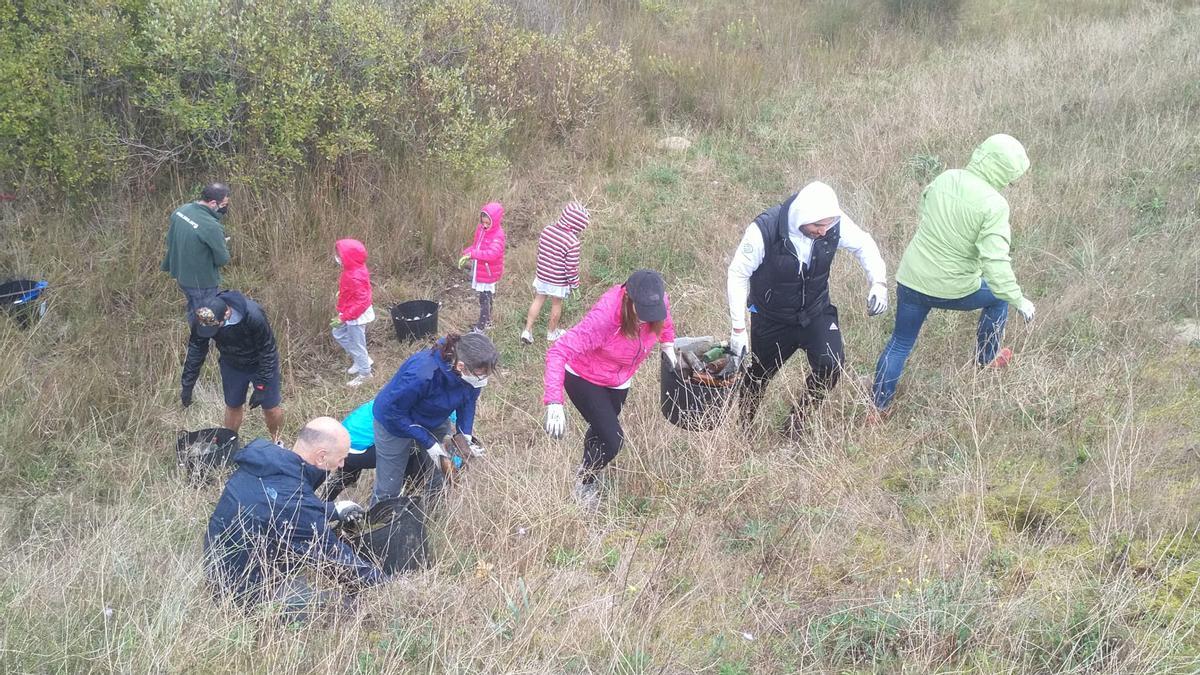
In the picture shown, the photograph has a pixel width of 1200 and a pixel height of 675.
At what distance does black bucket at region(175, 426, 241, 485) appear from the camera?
4.80 m

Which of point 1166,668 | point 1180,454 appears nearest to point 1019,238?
point 1180,454

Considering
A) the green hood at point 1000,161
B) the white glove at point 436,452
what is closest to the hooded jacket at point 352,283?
the white glove at point 436,452

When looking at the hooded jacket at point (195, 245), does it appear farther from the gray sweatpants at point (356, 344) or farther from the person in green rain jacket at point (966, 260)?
the person in green rain jacket at point (966, 260)

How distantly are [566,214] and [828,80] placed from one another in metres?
6.80

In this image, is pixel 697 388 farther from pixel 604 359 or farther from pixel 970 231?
pixel 970 231

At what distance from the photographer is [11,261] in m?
7.10

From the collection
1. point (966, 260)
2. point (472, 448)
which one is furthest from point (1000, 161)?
point (472, 448)

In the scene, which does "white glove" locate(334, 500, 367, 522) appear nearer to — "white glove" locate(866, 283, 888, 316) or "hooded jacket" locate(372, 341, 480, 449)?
"hooded jacket" locate(372, 341, 480, 449)

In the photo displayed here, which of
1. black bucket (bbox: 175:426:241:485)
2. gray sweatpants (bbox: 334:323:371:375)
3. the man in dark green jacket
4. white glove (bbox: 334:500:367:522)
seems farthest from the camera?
gray sweatpants (bbox: 334:323:371:375)

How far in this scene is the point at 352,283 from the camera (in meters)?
6.61

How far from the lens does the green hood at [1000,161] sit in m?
4.52

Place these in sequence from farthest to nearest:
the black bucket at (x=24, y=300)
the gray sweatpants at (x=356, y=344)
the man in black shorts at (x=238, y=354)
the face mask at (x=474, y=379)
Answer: the gray sweatpants at (x=356, y=344) → the black bucket at (x=24, y=300) → the man in black shorts at (x=238, y=354) → the face mask at (x=474, y=379)

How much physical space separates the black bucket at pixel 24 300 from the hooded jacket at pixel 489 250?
3.31 m

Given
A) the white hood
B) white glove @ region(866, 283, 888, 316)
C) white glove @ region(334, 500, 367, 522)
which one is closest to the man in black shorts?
white glove @ region(334, 500, 367, 522)
